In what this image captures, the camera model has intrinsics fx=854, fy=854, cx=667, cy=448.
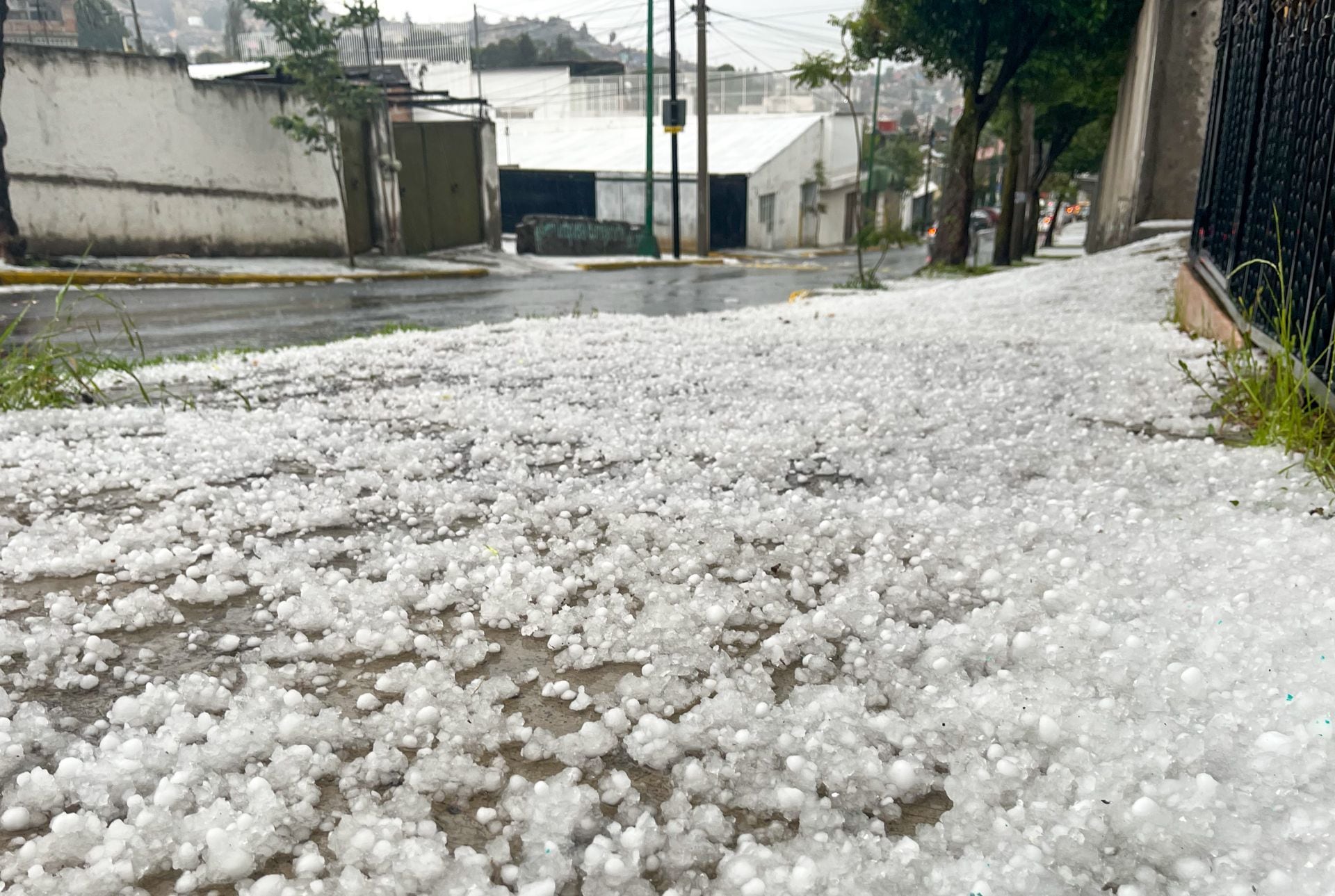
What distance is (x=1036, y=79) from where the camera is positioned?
1280 centimetres

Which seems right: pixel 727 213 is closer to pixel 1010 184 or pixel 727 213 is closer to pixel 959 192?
pixel 1010 184

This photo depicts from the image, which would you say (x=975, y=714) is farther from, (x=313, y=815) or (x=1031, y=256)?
(x=1031, y=256)

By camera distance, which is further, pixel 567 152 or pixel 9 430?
pixel 567 152

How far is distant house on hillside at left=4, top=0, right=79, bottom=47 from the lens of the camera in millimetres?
12398

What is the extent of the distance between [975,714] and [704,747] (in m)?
0.45

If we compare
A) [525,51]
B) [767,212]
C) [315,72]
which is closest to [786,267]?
[767,212]

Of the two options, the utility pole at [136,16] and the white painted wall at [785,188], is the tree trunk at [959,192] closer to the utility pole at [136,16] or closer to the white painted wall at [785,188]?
the white painted wall at [785,188]

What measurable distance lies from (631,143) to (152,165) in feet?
65.1

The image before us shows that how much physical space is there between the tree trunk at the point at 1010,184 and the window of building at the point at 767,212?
12.8 meters

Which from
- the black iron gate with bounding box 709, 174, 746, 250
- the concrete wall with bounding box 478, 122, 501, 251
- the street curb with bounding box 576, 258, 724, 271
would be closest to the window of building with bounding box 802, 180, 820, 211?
the black iron gate with bounding box 709, 174, 746, 250

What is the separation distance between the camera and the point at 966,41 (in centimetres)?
1212

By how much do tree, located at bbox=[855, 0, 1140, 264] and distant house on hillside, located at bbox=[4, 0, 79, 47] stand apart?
12.0 m

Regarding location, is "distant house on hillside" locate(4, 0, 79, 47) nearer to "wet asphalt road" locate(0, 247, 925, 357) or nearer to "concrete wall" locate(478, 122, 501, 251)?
"wet asphalt road" locate(0, 247, 925, 357)

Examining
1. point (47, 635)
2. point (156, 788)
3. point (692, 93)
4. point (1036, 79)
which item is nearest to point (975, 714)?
point (156, 788)
